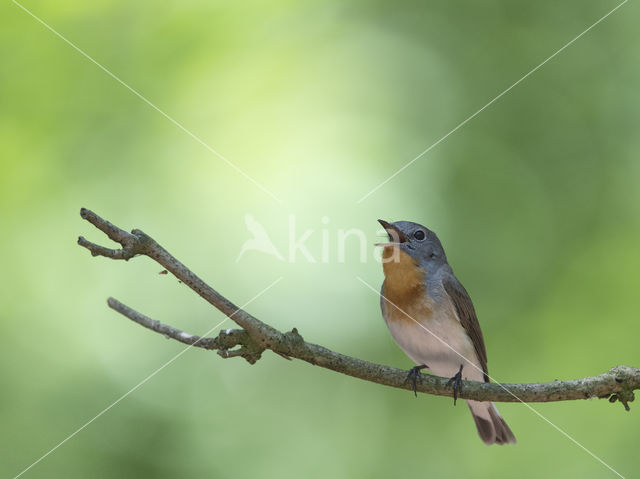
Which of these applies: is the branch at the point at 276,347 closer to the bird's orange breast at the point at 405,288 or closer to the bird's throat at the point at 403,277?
the bird's orange breast at the point at 405,288

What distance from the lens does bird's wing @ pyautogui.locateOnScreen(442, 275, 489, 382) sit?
593 centimetres

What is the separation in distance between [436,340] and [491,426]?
1559mm

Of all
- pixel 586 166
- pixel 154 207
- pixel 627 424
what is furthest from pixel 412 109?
pixel 627 424

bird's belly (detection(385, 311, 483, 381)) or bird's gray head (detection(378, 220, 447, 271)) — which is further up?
bird's gray head (detection(378, 220, 447, 271))

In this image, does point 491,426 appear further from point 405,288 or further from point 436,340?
point 405,288

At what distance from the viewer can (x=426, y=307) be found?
578 centimetres

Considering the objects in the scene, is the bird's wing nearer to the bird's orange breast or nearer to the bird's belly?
the bird's belly

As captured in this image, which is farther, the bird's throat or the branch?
the bird's throat

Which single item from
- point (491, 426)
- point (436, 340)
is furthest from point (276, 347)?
point (491, 426)

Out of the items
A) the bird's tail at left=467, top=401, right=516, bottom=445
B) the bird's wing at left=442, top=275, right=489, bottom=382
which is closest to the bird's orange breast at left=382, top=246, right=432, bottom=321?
the bird's wing at left=442, top=275, right=489, bottom=382

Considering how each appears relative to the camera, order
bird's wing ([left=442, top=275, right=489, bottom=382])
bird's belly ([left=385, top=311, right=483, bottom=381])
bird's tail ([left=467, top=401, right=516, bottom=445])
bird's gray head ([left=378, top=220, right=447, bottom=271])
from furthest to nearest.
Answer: bird's tail ([left=467, top=401, right=516, bottom=445]) → bird's gray head ([left=378, top=220, right=447, bottom=271]) → bird's wing ([left=442, top=275, right=489, bottom=382]) → bird's belly ([left=385, top=311, right=483, bottom=381])

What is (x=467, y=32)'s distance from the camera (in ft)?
28.9

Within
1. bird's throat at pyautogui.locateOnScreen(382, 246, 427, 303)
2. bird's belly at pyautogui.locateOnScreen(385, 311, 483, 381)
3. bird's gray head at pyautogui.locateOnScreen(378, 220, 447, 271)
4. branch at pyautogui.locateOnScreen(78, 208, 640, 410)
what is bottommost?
branch at pyautogui.locateOnScreen(78, 208, 640, 410)

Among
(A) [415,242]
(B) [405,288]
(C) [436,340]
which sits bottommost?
(C) [436,340]
